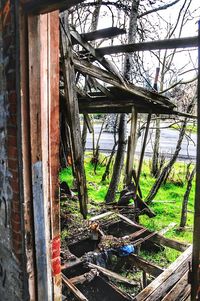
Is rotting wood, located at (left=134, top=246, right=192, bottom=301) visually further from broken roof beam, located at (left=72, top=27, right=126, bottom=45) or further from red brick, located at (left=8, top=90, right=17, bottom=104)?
broken roof beam, located at (left=72, top=27, right=126, bottom=45)

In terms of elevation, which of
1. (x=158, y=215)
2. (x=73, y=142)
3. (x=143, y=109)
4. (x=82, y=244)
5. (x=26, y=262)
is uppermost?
(x=143, y=109)

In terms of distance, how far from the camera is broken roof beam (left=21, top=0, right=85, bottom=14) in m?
1.58

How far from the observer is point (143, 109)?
4.49m

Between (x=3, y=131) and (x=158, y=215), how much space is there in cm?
585

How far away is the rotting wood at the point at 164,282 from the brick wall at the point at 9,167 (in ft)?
4.14

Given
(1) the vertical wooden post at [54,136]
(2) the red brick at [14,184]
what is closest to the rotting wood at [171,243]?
(1) the vertical wooden post at [54,136]

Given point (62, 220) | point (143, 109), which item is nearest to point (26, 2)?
point (143, 109)

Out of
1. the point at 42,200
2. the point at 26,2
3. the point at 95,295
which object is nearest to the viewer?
the point at 26,2

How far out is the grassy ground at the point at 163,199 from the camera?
234 inches

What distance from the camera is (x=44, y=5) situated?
63.9 inches

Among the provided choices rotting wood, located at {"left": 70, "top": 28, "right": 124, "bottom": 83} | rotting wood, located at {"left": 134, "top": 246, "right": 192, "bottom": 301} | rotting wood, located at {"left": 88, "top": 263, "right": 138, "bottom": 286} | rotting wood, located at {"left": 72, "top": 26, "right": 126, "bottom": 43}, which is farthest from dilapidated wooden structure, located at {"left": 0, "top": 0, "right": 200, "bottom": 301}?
rotting wood, located at {"left": 88, "top": 263, "right": 138, "bottom": 286}

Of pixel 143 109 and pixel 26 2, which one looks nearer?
pixel 26 2

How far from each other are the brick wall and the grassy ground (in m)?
3.16

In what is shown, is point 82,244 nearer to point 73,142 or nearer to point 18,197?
point 73,142
